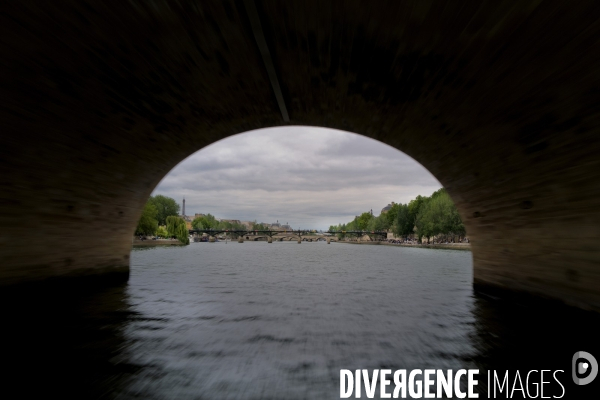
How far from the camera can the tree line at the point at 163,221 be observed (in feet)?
205

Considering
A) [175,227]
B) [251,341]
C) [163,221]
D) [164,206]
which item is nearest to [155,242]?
[175,227]

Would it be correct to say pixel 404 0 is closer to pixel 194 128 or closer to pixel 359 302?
pixel 194 128

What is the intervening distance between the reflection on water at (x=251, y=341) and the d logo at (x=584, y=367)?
13 cm

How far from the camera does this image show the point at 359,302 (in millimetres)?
10938

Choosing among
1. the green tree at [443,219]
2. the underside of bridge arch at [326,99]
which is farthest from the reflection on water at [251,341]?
the green tree at [443,219]

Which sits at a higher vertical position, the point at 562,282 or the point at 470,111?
the point at 470,111

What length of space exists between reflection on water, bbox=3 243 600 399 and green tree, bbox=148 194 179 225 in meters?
88.9

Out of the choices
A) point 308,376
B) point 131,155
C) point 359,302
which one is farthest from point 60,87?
point 359,302

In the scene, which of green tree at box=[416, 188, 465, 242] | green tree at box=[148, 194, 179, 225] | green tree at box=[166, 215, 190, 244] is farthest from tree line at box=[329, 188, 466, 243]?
Result: green tree at box=[148, 194, 179, 225]

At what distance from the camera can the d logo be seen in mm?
4875

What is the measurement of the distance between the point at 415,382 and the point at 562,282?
5001 mm

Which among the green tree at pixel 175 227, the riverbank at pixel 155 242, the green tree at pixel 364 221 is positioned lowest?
the riverbank at pixel 155 242

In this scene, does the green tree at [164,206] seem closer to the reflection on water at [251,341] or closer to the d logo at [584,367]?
the reflection on water at [251,341]

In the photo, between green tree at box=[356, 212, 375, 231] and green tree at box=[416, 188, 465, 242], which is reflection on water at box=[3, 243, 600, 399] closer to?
green tree at box=[416, 188, 465, 242]
